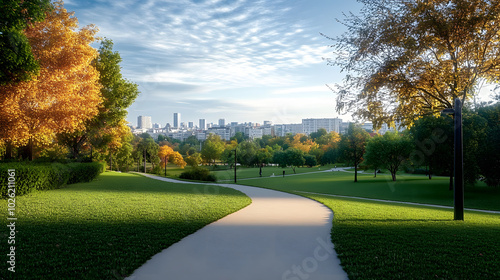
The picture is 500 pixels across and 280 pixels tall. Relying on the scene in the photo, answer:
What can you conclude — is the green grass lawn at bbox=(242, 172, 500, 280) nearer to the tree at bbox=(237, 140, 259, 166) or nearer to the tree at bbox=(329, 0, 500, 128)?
the tree at bbox=(329, 0, 500, 128)

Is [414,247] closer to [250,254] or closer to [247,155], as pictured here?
[250,254]

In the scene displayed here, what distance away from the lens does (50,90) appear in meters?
15.6

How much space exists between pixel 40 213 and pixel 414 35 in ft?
46.7

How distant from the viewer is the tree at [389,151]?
3450 centimetres

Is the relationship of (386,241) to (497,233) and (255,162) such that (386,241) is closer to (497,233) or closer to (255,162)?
(497,233)

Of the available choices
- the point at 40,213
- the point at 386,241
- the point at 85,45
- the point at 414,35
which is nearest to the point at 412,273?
the point at 386,241

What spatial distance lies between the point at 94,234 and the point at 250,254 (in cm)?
380

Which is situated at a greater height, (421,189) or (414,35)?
(414,35)

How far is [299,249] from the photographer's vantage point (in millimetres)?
6180

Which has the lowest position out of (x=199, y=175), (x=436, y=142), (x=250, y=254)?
(x=199, y=175)

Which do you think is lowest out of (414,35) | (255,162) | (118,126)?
(255,162)

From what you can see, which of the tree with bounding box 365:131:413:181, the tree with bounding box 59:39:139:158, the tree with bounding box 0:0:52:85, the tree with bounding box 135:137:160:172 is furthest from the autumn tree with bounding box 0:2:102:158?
the tree with bounding box 135:137:160:172

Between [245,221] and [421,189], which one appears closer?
[245,221]

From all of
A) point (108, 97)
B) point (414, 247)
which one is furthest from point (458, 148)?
point (108, 97)
